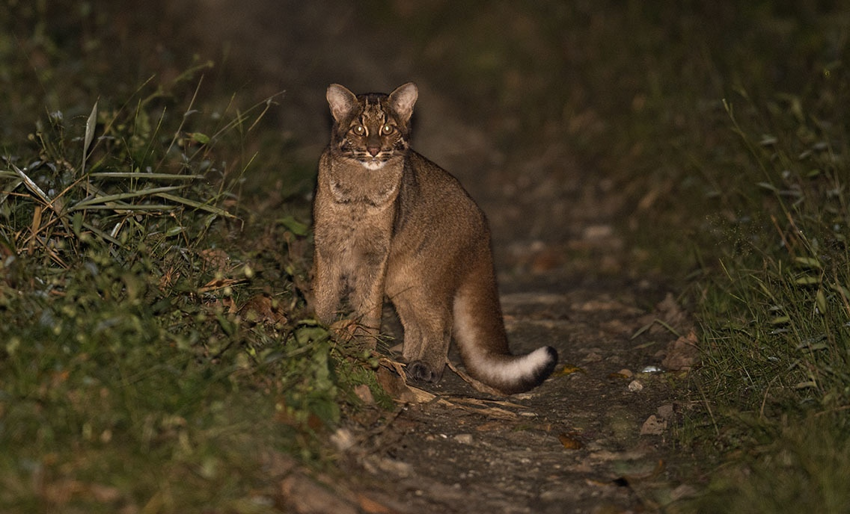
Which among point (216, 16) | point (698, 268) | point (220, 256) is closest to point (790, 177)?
point (698, 268)

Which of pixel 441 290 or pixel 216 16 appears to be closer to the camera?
pixel 441 290

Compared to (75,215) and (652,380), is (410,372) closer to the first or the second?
(652,380)

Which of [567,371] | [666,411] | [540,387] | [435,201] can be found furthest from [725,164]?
[666,411]

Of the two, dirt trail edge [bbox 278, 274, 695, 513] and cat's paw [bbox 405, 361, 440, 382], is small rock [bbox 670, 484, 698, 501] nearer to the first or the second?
dirt trail edge [bbox 278, 274, 695, 513]

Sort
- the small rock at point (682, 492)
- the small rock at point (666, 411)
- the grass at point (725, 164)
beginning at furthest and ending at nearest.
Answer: the small rock at point (666, 411)
the grass at point (725, 164)
the small rock at point (682, 492)

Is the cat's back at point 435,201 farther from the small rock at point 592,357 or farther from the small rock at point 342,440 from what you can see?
the small rock at point 342,440

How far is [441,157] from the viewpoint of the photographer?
11.0 m

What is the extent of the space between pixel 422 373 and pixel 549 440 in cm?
112

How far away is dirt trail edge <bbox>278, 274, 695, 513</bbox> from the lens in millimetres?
3875

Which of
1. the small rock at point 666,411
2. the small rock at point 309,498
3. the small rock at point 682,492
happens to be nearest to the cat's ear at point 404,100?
the small rock at point 666,411

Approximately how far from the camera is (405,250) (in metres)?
5.49

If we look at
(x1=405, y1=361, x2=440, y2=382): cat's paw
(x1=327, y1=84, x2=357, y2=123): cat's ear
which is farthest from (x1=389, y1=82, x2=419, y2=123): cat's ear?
(x1=405, y1=361, x2=440, y2=382): cat's paw

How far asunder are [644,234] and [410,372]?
3.31 metres

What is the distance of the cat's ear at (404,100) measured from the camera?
5371 mm
